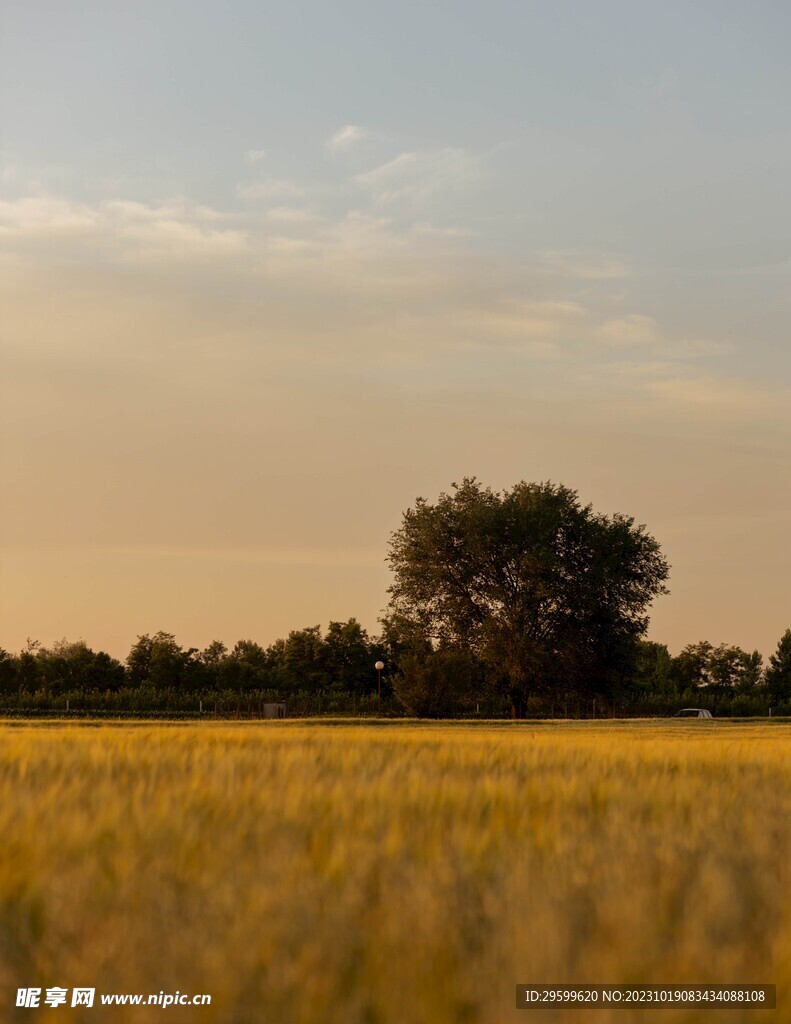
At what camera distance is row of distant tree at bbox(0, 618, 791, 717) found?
197 ft

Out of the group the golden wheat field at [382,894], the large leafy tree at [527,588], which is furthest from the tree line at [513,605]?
the golden wheat field at [382,894]

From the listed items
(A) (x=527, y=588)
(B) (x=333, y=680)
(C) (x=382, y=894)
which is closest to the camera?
(C) (x=382, y=894)

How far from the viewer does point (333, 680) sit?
86438 millimetres

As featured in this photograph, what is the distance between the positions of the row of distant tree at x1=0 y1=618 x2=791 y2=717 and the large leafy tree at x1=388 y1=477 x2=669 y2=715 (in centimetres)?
123

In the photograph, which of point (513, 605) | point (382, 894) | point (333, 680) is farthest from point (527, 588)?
point (382, 894)

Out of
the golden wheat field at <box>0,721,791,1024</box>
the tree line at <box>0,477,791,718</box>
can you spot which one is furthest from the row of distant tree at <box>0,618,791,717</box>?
the golden wheat field at <box>0,721,791,1024</box>

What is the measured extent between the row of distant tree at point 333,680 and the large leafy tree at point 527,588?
1231 mm

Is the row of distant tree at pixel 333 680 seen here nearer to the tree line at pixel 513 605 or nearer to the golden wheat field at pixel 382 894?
the tree line at pixel 513 605

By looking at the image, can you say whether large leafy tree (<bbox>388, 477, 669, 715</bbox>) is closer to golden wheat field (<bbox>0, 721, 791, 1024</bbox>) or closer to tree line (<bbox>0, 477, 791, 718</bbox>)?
tree line (<bbox>0, 477, 791, 718</bbox>)

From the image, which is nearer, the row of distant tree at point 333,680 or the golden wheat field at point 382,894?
the golden wheat field at point 382,894

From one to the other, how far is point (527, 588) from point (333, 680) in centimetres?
2404

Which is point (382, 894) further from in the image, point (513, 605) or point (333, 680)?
point (333, 680)

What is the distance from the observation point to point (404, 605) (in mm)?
68250

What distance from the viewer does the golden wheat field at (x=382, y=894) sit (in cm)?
269
